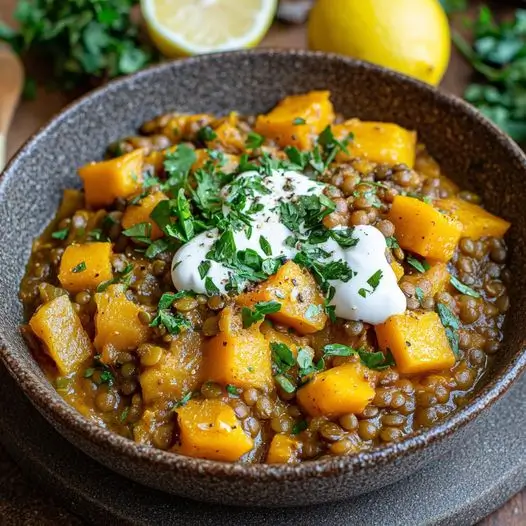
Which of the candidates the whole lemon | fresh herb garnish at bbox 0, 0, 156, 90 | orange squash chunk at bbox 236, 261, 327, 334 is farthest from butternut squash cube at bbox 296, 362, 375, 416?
fresh herb garnish at bbox 0, 0, 156, 90

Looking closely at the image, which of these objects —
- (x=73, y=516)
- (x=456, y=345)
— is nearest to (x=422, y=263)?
(x=456, y=345)

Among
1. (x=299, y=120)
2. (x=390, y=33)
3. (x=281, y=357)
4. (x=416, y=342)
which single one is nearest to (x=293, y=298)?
(x=281, y=357)

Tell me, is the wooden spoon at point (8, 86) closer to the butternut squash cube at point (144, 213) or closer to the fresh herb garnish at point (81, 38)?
the fresh herb garnish at point (81, 38)

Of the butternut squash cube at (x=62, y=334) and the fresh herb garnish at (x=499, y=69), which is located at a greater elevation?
the fresh herb garnish at (x=499, y=69)

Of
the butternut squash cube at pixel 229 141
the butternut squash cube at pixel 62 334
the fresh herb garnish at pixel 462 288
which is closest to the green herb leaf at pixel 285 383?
the butternut squash cube at pixel 62 334

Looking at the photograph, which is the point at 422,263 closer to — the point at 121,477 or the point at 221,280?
the point at 221,280
